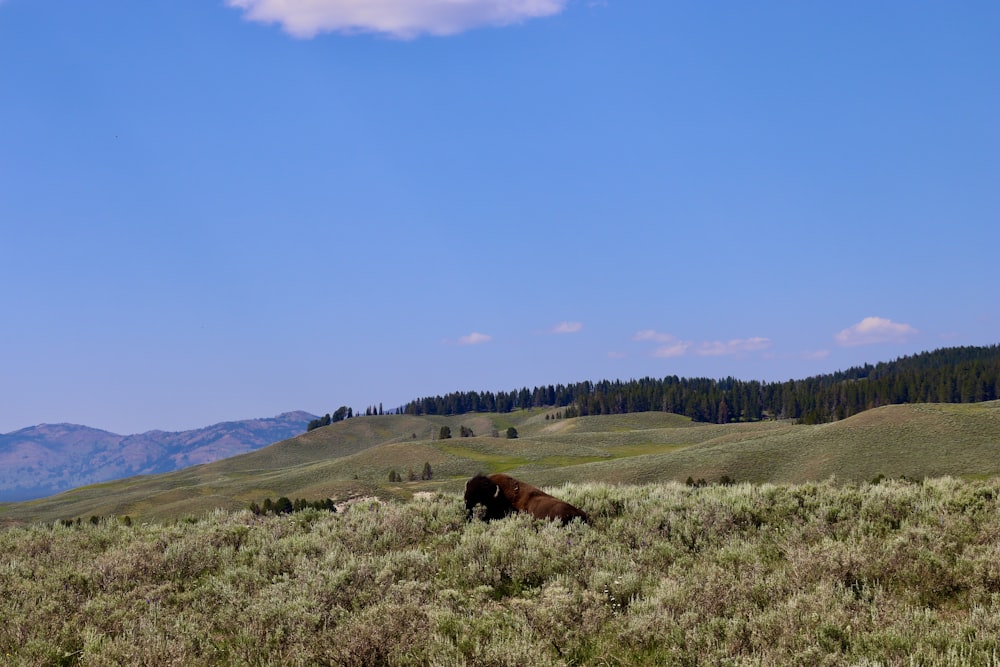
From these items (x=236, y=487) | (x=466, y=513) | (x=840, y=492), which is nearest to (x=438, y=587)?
(x=466, y=513)

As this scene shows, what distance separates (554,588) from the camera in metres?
9.36

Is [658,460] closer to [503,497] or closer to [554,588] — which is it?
[503,497]

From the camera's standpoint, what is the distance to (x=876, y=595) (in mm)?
8344

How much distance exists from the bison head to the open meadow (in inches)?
Result: 37.9

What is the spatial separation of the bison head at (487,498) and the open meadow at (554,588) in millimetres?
964

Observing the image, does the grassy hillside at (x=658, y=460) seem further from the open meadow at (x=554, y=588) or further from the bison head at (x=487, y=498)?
the open meadow at (x=554, y=588)

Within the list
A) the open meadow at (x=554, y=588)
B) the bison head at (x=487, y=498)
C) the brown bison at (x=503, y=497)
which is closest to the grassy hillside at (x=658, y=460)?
the brown bison at (x=503, y=497)

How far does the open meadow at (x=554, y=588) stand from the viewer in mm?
7605

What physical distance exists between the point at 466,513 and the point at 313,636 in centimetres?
714

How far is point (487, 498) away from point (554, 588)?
20.1 ft

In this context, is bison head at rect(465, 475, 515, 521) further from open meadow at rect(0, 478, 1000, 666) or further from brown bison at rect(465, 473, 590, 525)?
open meadow at rect(0, 478, 1000, 666)

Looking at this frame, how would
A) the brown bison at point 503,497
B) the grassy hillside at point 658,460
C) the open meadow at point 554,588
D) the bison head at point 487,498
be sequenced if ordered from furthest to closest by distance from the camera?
the grassy hillside at point 658,460 < the bison head at point 487,498 < the brown bison at point 503,497 < the open meadow at point 554,588

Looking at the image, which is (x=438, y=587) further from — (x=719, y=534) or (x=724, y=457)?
(x=724, y=457)

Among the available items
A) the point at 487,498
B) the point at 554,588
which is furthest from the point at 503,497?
the point at 554,588
